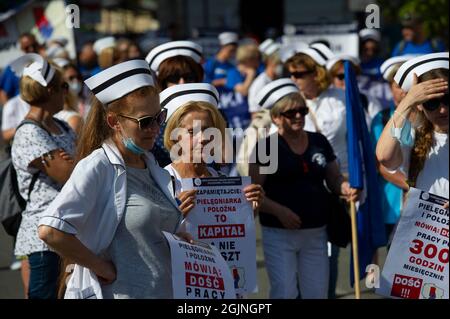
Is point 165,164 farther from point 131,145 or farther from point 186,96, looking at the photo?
point 131,145

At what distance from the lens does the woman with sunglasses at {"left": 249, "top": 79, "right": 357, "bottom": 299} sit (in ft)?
19.7

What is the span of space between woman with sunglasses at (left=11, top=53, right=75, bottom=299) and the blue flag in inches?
65.4

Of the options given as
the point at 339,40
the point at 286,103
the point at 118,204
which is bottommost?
the point at 118,204

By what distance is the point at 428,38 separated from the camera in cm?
1423

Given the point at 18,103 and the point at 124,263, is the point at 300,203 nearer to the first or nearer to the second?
the point at 124,263

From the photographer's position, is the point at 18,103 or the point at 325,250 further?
the point at 18,103

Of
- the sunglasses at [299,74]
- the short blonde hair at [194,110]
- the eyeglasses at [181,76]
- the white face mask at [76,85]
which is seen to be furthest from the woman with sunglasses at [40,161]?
the white face mask at [76,85]

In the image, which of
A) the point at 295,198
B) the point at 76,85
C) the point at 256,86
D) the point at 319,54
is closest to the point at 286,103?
the point at 295,198

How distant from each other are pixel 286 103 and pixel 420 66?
1415 mm

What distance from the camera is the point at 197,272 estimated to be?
403cm

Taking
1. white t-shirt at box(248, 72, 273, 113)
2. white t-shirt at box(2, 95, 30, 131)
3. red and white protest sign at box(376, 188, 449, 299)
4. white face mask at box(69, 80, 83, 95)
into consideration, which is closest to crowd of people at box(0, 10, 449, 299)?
red and white protest sign at box(376, 188, 449, 299)

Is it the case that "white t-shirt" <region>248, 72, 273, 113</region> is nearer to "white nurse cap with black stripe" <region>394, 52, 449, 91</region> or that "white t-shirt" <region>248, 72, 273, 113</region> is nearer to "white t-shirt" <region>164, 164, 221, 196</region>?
"white t-shirt" <region>164, 164, 221, 196</region>
